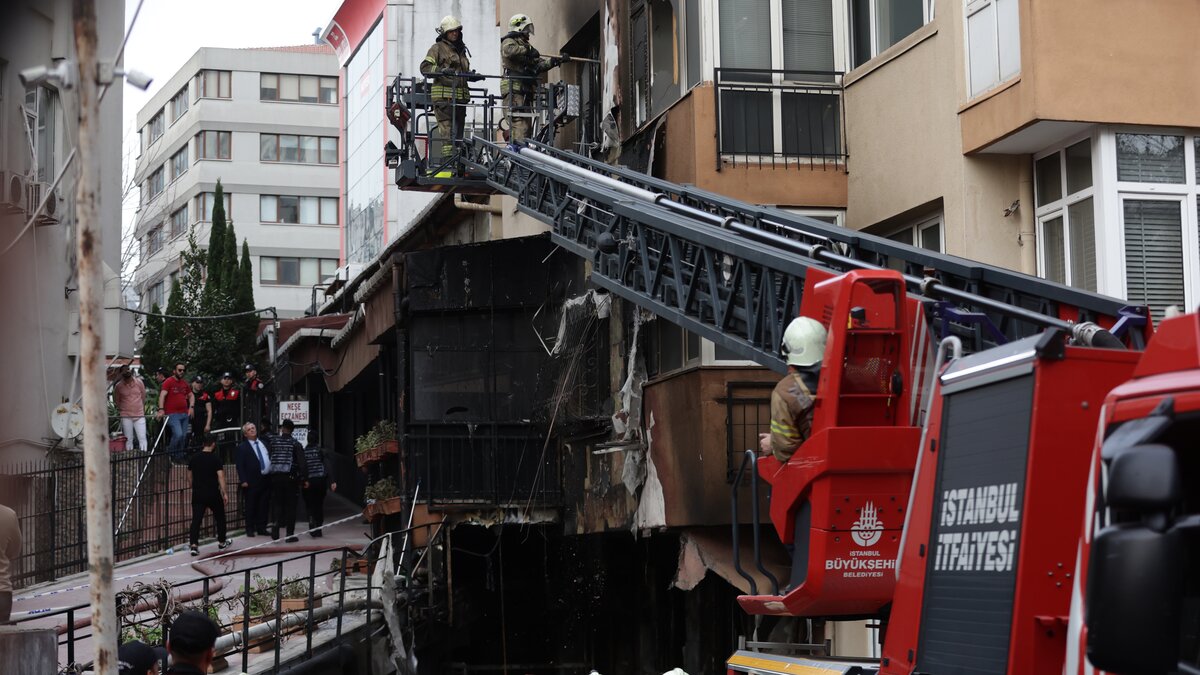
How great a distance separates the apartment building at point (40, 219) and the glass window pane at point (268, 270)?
59050 mm

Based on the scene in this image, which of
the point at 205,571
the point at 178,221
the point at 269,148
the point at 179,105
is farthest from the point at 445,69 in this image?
the point at 179,105

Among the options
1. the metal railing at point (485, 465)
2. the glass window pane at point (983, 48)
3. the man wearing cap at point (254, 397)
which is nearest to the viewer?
the glass window pane at point (983, 48)

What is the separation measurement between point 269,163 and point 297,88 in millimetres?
3807

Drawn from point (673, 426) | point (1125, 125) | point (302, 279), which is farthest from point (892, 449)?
point (302, 279)

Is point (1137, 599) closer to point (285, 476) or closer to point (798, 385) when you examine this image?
point (798, 385)

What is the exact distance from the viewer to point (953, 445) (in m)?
6.91

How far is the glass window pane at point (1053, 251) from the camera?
13.5 meters

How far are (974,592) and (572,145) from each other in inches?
580

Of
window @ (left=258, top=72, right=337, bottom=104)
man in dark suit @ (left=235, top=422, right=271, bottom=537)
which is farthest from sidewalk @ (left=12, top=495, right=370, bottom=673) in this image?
window @ (left=258, top=72, right=337, bottom=104)

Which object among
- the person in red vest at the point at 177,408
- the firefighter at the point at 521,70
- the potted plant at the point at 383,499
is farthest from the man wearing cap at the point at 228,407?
the firefighter at the point at 521,70

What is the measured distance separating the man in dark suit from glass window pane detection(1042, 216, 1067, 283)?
506 inches

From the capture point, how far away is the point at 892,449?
862 centimetres

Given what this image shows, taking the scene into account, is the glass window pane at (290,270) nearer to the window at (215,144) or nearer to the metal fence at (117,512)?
the window at (215,144)

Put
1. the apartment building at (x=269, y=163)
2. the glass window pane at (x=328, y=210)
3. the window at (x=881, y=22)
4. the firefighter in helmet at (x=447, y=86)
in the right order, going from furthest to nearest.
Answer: the glass window pane at (x=328, y=210) → the apartment building at (x=269, y=163) → the firefighter in helmet at (x=447, y=86) → the window at (x=881, y=22)
